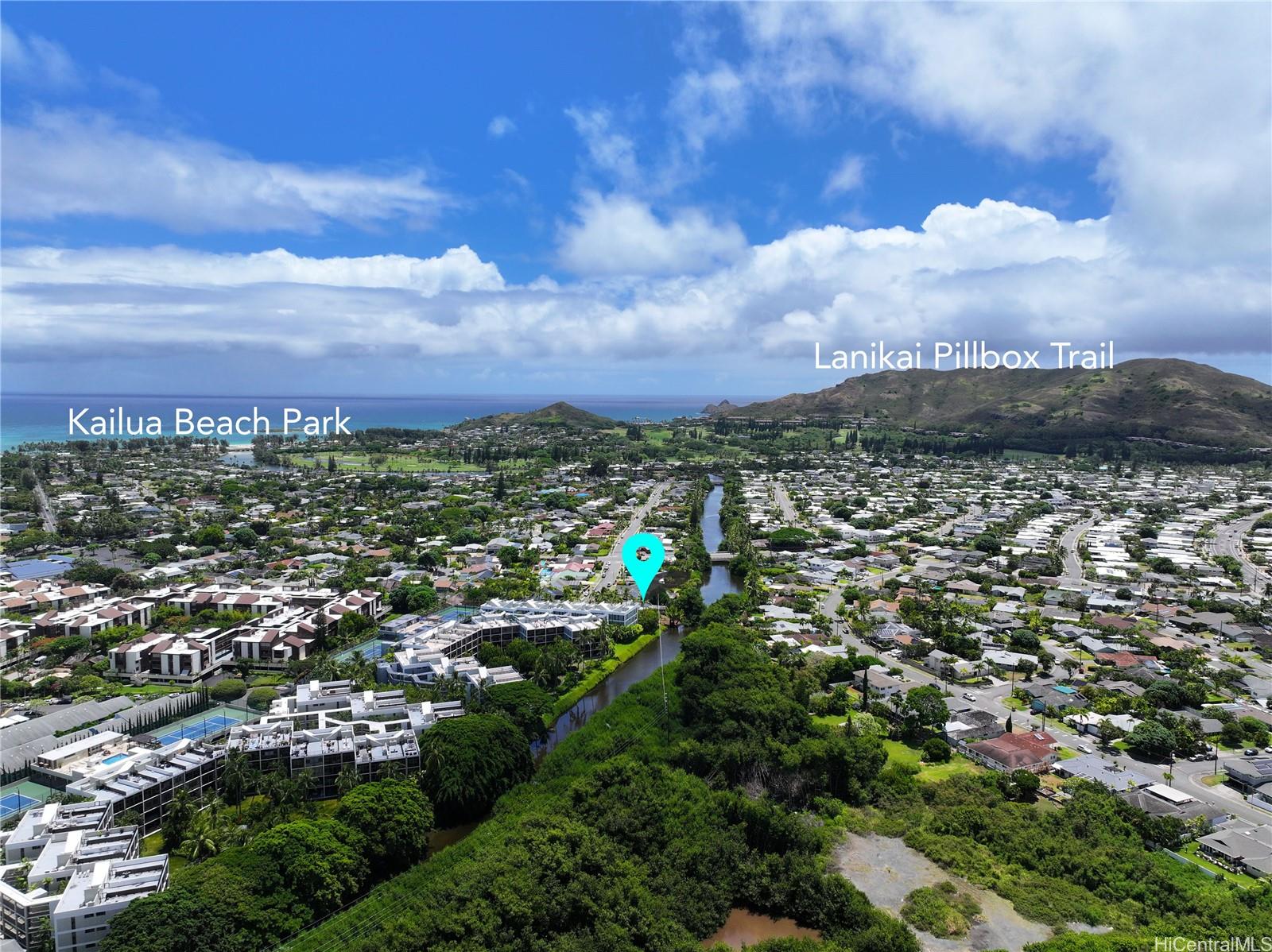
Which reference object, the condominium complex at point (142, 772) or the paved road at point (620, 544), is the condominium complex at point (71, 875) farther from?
the paved road at point (620, 544)

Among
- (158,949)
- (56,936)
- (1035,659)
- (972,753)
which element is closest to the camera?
(158,949)

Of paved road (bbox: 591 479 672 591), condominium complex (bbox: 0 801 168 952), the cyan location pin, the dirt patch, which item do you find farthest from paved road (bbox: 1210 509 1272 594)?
Result: condominium complex (bbox: 0 801 168 952)

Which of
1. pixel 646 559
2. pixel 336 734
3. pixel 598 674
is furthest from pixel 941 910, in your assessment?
pixel 646 559

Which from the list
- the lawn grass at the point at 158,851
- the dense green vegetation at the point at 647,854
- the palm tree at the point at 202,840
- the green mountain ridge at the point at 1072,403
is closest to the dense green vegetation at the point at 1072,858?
the dense green vegetation at the point at 647,854

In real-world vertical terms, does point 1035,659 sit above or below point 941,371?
below

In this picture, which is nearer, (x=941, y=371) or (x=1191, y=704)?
(x=1191, y=704)

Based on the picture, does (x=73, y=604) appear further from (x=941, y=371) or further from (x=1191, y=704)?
(x=941, y=371)

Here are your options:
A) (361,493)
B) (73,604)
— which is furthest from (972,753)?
(361,493)

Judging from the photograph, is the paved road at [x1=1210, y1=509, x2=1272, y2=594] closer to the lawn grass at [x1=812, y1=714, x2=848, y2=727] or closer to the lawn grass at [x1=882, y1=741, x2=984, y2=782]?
the lawn grass at [x1=882, y1=741, x2=984, y2=782]
